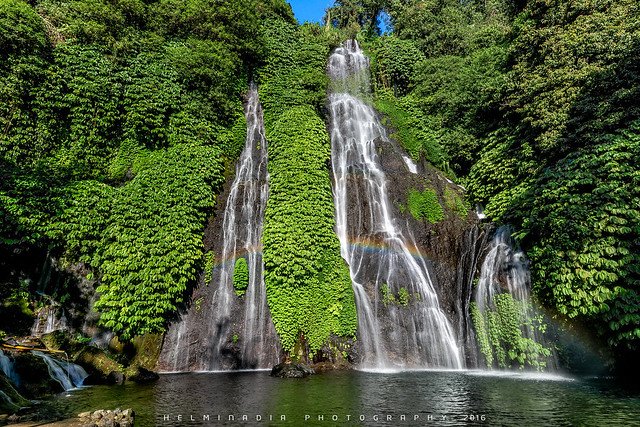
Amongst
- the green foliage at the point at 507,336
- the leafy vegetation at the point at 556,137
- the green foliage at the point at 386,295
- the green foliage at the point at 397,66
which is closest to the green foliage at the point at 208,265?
the green foliage at the point at 386,295

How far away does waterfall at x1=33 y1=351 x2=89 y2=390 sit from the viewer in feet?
32.3

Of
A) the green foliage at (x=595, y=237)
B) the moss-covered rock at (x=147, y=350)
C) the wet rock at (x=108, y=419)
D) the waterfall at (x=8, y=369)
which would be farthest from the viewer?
the moss-covered rock at (x=147, y=350)

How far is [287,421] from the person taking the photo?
6.29 meters

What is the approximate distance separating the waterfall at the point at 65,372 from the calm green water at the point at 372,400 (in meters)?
0.78

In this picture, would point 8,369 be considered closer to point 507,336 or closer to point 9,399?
point 9,399

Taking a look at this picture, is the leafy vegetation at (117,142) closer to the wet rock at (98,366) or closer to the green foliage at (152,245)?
the green foliage at (152,245)

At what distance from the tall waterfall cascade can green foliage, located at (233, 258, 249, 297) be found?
0.14m

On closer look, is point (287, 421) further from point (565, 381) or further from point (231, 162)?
point (231, 162)

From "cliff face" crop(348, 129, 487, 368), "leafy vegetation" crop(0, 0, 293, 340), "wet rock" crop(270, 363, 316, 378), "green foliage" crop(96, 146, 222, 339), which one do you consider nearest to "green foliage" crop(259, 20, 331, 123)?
"leafy vegetation" crop(0, 0, 293, 340)

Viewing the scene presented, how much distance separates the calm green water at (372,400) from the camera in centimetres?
640

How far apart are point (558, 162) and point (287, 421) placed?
1325 cm


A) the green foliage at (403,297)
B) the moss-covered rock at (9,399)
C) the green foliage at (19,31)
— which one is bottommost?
the moss-covered rock at (9,399)

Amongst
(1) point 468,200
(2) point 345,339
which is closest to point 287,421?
(2) point 345,339

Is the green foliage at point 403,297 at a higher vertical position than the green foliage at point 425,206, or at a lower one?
lower
